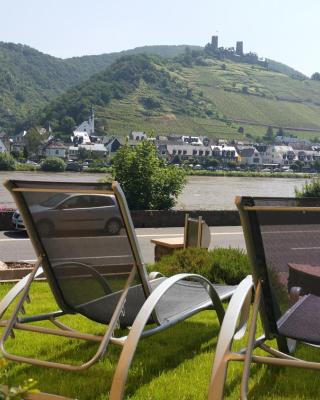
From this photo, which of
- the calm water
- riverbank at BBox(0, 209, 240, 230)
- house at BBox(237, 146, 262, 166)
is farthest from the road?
house at BBox(237, 146, 262, 166)

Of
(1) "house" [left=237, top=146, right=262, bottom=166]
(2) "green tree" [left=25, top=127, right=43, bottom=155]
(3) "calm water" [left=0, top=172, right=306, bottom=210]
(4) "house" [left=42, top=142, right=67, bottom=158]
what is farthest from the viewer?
(1) "house" [left=237, top=146, right=262, bottom=166]

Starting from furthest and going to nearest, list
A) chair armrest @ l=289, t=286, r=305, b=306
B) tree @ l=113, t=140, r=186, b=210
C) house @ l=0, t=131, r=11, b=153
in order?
house @ l=0, t=131, r=11, b=153
tree @ l=113, t=140, r=186, b=210
chair armrest @ l=289, t=286, r=305, b=306

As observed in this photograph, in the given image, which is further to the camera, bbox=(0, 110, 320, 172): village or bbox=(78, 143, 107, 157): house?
bbox=(78, 143, 107, 157): house

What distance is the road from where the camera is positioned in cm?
1246

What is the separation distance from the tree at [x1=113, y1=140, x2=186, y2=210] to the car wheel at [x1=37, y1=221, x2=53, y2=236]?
16583 mm

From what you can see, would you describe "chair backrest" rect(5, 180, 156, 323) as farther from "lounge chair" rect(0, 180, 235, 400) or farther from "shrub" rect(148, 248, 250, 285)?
"shrub" rect(148, 248, 250, 285)

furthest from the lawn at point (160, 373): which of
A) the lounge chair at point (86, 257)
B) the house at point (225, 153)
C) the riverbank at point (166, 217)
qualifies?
the house at point (225, 153)

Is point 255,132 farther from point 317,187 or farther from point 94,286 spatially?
point 94,286

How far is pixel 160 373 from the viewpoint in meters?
3.84

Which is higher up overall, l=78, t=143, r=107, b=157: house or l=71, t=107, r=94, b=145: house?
l=71, t=107, r=94, b=145: house

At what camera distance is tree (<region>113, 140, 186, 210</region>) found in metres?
20.5

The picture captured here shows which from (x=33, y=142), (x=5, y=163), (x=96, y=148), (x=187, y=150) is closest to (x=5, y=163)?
(x=5, y=163)

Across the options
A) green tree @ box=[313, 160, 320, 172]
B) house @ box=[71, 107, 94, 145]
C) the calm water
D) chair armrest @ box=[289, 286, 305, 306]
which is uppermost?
chair armrest @ box=[289, 286, 305, 306]

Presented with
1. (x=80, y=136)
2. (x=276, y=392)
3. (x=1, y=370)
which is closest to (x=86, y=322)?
(x=1, y=370)
